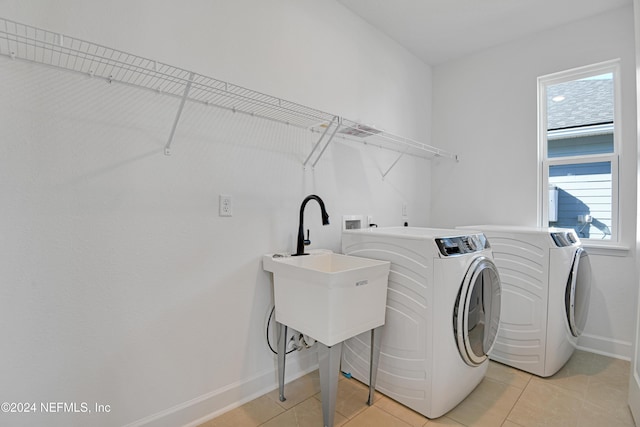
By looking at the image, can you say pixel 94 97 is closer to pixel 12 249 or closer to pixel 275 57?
pixel 12 249

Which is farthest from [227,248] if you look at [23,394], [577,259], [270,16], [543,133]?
[543,133]

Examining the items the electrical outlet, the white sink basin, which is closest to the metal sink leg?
the white sink basin

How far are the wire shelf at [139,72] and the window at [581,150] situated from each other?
1.75 meters

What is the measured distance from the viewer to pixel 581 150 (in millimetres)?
2551

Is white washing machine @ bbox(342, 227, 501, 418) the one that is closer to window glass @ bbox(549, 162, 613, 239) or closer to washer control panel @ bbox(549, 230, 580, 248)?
washer control panel @ bbox(549, 230, 580, 248)

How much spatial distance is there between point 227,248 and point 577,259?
2.27 m

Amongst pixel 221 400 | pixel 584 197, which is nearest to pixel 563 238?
pixel 584 197

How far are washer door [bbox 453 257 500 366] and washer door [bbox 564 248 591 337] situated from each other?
582mm

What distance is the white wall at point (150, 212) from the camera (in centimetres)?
113

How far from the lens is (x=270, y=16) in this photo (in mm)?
1837

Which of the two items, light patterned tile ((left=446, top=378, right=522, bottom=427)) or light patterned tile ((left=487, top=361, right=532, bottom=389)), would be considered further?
A: light patterned tile ((left=487, top=361, right=532, bottom=389))

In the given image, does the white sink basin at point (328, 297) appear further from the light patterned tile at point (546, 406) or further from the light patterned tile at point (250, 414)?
the light patterned tile at point (546, 406)

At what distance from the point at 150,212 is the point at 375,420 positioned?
4.95 feet

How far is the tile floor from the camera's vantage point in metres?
1.56
